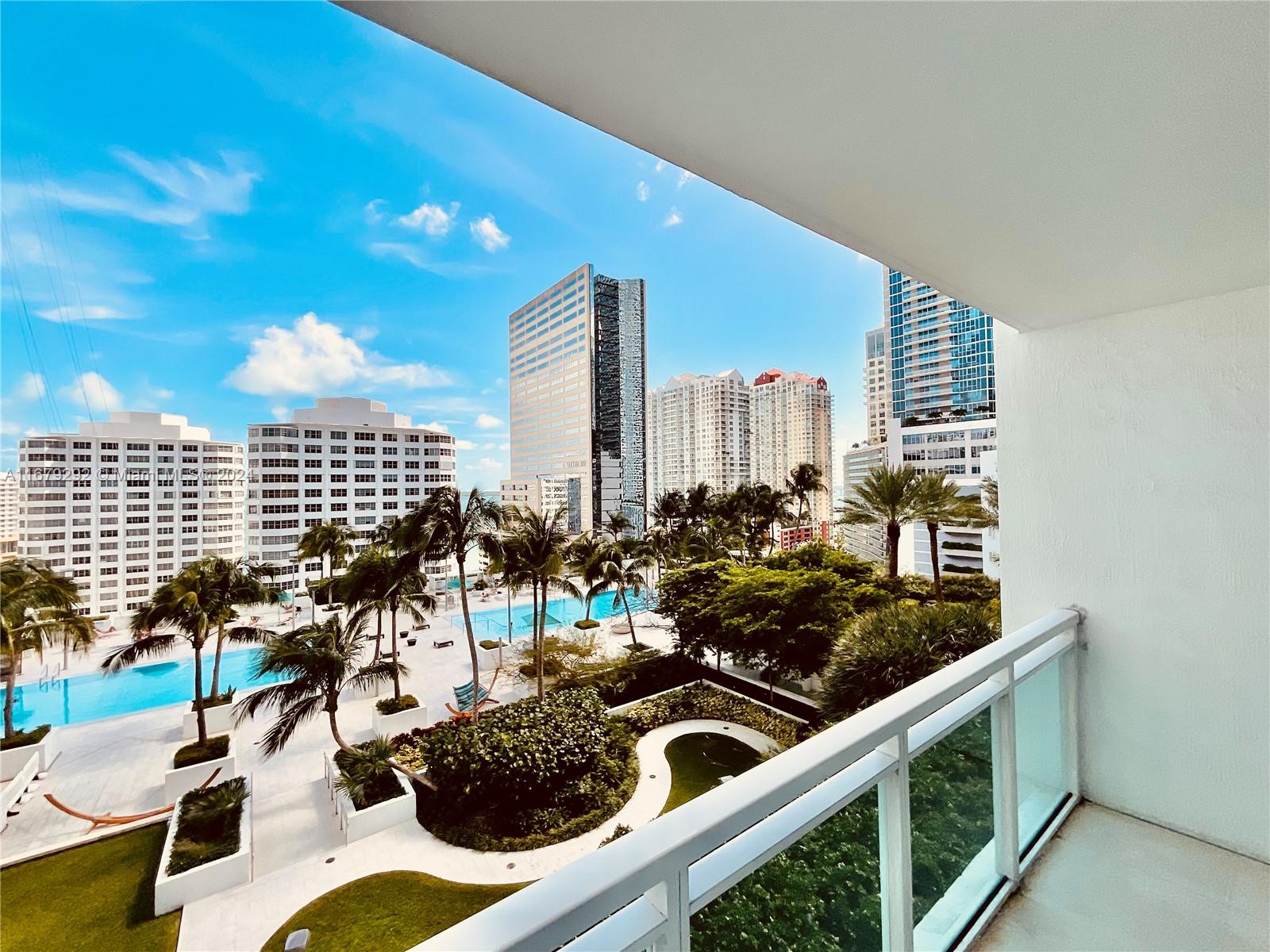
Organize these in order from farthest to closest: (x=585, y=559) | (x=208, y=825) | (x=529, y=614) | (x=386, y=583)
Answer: (x=529, y=614)
(x=585, y=559)
(x=386, y=583)
(x=208, y=825)

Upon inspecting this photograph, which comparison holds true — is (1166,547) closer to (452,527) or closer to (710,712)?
(710,712)

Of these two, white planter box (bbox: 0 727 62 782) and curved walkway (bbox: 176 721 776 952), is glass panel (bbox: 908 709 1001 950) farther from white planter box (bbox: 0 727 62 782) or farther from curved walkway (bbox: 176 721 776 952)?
white planter box (bbox: 0 727 62 782)

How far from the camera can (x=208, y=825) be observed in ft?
23.1

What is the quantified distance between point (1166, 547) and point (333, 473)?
718 inches

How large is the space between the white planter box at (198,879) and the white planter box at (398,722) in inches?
128

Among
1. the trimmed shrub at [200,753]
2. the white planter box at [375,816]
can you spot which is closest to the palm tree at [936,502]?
the white planter box at [375,816]

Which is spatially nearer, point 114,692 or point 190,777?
point 190,777

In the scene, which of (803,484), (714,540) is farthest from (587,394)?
(714,540)

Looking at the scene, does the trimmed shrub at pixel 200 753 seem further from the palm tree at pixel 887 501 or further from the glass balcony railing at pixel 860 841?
the palm tree at pixel 887 501

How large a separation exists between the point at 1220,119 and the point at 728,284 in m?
36.9

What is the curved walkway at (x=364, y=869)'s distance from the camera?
5.86 metres

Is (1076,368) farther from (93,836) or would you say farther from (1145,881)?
(93,836)

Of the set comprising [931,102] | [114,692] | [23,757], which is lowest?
[114,692]

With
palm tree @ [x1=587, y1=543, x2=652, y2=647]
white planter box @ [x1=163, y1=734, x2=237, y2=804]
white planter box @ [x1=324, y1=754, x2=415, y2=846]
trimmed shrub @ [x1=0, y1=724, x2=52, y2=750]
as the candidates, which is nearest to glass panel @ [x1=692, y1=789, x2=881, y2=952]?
white planter box @ [x1=324, y1=754, x2=415, y2=846]
